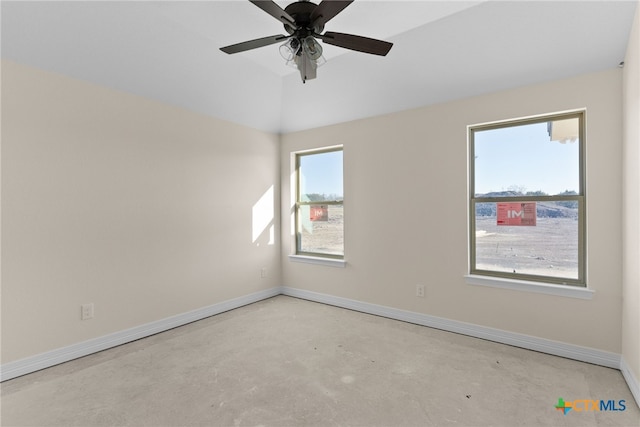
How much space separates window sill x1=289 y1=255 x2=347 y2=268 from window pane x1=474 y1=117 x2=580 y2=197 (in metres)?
1.83

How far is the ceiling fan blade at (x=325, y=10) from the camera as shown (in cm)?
171

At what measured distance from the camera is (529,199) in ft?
9.59

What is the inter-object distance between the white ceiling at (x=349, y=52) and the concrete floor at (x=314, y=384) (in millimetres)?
2466

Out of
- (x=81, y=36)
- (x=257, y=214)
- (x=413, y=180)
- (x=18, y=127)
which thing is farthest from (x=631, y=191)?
(x=18, y=127)

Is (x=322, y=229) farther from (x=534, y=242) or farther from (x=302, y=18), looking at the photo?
(x=302, y=18)

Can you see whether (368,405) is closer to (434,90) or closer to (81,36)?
(434,90)

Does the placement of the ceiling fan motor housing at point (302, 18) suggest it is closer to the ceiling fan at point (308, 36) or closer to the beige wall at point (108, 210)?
the ceiling fan at point (308, 36)

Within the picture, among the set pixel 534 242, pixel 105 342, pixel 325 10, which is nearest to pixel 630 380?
pixel 534 242

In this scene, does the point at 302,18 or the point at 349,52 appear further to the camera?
the point at 349,52

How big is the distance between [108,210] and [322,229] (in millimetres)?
2584

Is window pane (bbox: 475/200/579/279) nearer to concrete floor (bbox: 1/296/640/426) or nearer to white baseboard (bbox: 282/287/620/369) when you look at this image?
white baseboard (bbox: 282/287/620/369)

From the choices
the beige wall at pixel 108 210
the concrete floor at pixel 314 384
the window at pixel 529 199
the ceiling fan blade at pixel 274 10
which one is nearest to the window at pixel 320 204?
the beige wall at pixel 108 210

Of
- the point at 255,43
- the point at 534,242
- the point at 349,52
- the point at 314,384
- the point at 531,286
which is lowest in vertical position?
the point at 314,384

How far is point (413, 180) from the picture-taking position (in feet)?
11.5
